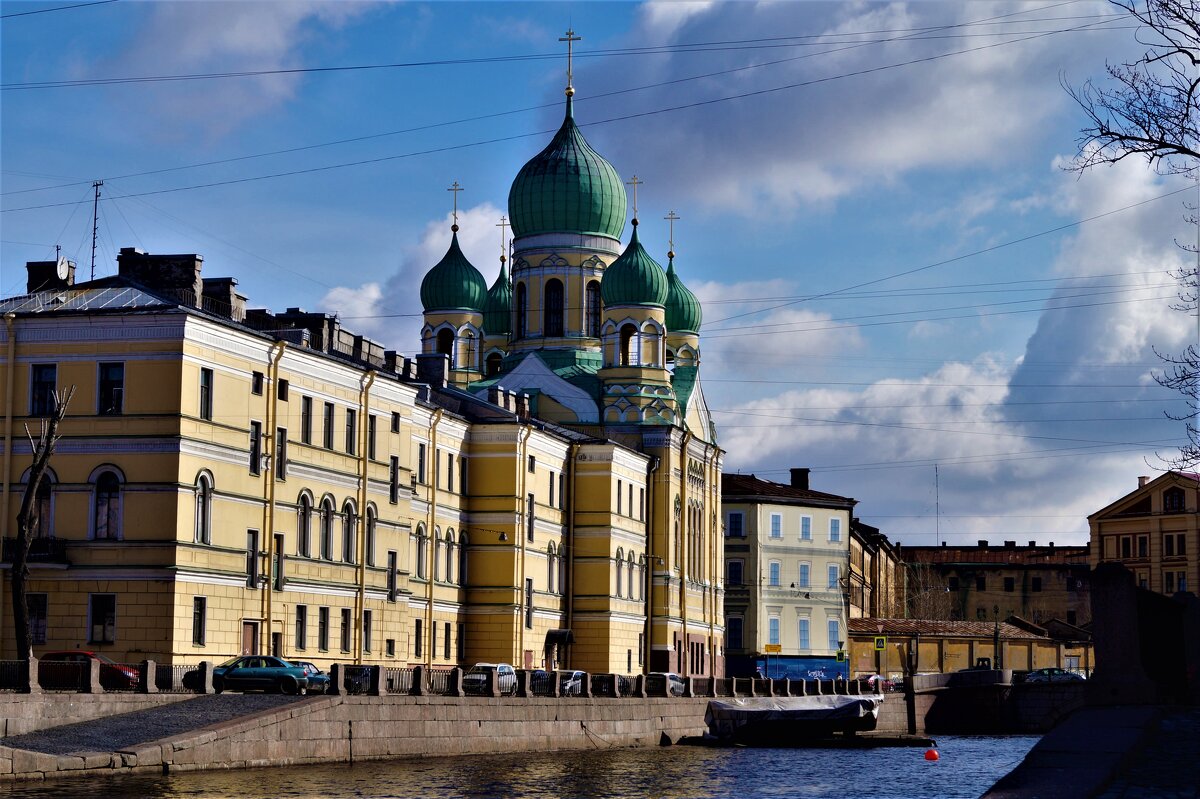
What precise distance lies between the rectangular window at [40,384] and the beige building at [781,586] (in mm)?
55513

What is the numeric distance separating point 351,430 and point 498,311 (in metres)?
37.5

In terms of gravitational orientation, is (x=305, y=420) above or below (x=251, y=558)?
above

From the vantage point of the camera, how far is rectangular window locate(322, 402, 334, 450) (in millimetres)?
55188

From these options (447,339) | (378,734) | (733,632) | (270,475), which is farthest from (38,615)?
(733,632)

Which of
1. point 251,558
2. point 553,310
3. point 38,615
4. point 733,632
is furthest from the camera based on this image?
point 733,632

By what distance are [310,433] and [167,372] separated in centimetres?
641

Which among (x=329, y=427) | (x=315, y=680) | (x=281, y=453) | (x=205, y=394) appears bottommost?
(x=315, y=680)

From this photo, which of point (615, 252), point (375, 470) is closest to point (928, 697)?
point (615, 252)

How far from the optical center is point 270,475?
52031 mm

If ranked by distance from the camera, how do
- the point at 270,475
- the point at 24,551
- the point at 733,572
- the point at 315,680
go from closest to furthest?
1. the point at 24,551
2. the point at 315,680
3. the point at 270,475
4. the point at 733,572

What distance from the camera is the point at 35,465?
147ft

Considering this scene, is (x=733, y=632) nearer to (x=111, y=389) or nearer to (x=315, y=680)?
(x=111, y=389)

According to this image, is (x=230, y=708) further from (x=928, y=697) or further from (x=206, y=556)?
(x=928, y=697)

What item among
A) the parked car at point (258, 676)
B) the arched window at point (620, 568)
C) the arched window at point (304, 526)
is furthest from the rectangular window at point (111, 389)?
the arched window at point (620, 568)
